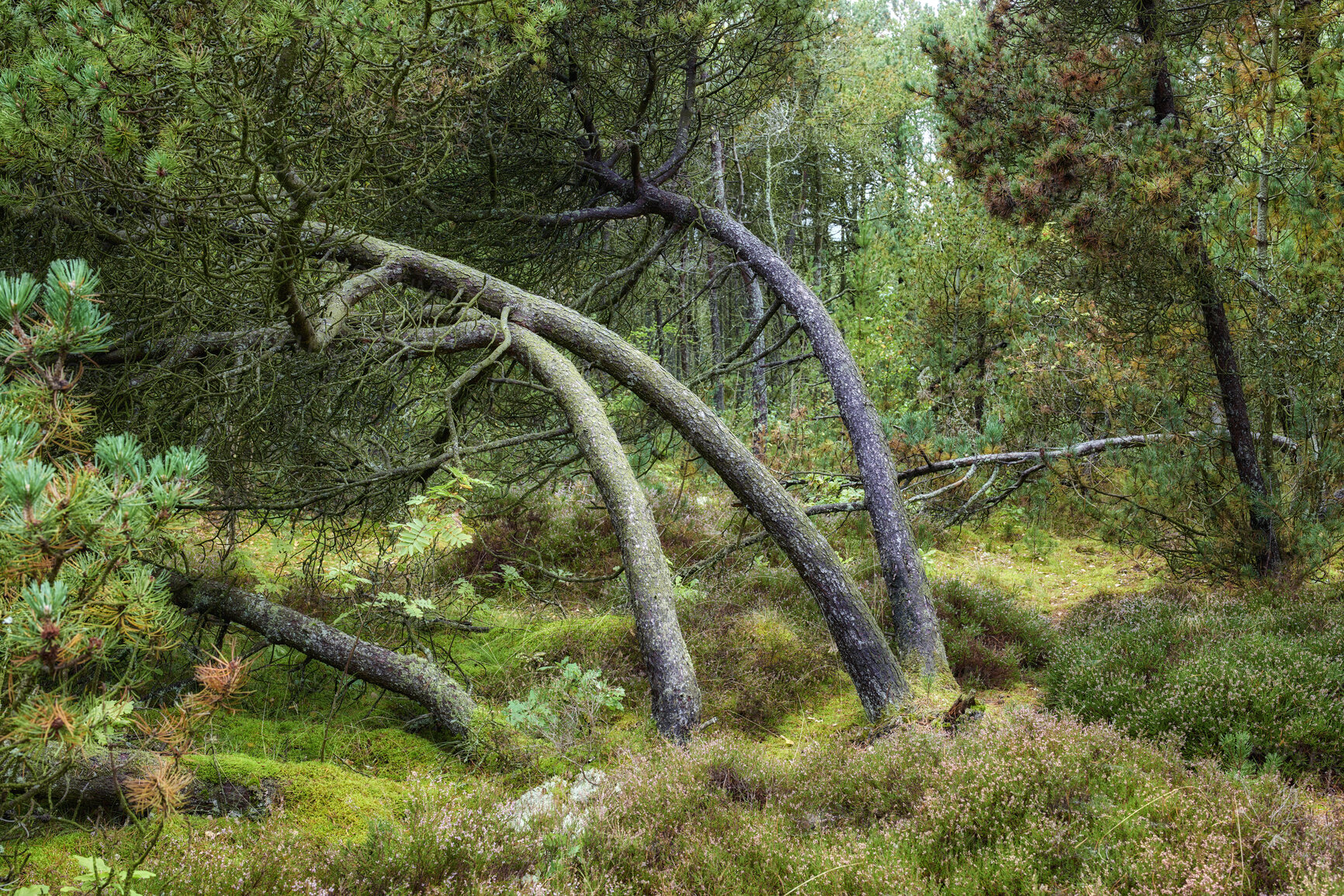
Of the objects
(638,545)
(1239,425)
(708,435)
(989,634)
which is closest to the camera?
(638,545)

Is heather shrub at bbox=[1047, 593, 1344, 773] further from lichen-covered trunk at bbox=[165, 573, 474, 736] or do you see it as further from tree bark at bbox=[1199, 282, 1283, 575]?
lichen-covered trunk at bbox=[165, 573, 474, 736]

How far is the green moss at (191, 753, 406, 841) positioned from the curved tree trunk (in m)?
2.83

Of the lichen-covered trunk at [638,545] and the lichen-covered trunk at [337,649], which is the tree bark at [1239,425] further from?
the lichen-covered trunk at [337,649]

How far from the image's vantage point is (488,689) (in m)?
6.03

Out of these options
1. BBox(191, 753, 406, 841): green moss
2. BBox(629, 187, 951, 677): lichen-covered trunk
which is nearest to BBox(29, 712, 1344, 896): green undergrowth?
BBox(191, 753, 406, 841): green moss

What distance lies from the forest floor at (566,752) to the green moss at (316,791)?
0.04 feet

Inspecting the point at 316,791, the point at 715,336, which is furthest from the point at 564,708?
the point at 715,336

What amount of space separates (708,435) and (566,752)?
2.25 meters

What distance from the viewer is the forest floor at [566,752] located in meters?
3.21

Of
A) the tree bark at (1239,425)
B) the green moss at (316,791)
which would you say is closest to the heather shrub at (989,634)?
the tree bark at (1239,425)

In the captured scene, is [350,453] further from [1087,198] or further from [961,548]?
[961,548]

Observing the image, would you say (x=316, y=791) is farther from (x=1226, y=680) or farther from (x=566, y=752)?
(x=1226, y=680)

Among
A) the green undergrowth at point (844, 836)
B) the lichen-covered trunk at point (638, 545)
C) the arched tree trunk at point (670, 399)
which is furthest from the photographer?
the arched tree trunk at point (670, 399)

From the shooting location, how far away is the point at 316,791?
4207mm
